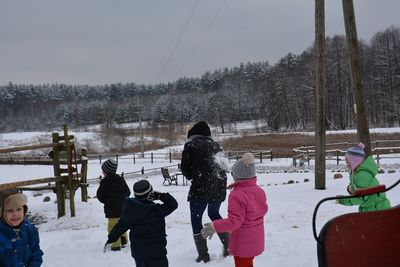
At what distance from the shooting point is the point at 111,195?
6.53 metres

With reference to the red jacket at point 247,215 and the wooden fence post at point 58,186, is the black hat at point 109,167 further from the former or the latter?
the wooden fence post at point 58,186

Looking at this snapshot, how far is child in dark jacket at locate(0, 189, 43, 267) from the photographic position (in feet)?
12.2

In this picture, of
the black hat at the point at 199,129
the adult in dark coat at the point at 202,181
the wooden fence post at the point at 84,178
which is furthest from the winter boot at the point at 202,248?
the wooden fence post at the point at 84,178

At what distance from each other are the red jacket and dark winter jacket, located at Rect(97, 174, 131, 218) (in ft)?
9.08

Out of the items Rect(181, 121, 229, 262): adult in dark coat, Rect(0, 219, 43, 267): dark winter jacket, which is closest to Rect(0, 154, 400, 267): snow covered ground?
Rect(181, 121, 229, 262): adult in dark coat

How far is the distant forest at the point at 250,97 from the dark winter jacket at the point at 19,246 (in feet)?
152

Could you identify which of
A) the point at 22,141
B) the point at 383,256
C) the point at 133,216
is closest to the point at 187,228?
the point at 133,216

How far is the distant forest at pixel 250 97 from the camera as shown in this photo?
71375 millimetres

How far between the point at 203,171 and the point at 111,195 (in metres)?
1.82

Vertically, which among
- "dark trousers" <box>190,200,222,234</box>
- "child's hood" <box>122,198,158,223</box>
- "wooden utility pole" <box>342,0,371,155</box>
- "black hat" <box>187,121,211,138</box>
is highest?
"wooden utility pole" <box>342,0,371,155</box>

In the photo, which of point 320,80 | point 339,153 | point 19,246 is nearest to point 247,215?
point 19,246

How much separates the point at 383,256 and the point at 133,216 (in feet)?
8.21

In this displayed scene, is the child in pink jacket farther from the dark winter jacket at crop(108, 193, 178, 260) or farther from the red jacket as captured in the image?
the dark winter jacket at crop(108, 193, 178, 260)

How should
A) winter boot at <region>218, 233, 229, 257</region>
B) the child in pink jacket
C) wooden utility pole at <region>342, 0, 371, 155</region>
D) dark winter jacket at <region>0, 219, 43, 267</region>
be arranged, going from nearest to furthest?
dark winter jacket at <region>0, 219, 43, 267</region>, the child in pink jacket, winter boot at <region>218, 233, 229, 257</region>, wooden utility pole at <region>342, 0, 371, 155</region>
